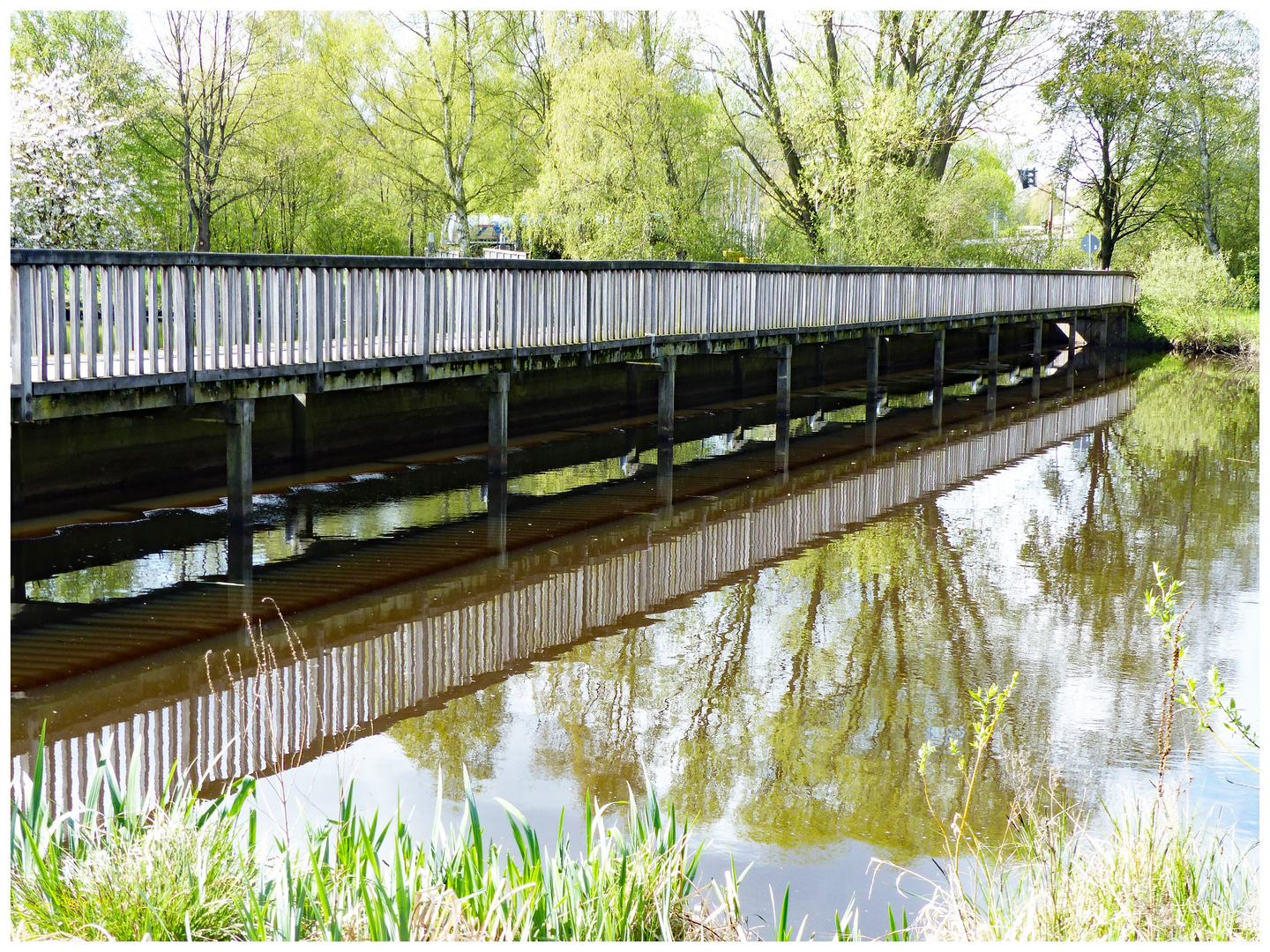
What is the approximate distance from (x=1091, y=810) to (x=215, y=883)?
3.98 m

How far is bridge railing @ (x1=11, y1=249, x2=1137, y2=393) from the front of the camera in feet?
30.7

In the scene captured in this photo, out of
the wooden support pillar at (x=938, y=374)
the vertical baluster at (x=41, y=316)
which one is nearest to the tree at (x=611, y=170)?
the wooden support pillar at (x=938, y=374)

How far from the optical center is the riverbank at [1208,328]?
32219 mm

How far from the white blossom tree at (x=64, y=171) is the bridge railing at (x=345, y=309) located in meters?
10.3

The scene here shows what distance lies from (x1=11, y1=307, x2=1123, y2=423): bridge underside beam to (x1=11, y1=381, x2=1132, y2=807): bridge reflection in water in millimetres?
1654

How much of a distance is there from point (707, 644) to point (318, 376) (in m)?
4.74

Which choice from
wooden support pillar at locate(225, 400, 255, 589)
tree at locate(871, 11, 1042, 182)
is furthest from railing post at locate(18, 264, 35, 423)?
tree at locate(871, 11, 1042, 182)

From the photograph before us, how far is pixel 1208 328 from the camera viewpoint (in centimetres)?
3328

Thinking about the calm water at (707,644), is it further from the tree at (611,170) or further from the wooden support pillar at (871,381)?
the tree at (611,170)

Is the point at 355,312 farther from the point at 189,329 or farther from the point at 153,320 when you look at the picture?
the point at 153,320

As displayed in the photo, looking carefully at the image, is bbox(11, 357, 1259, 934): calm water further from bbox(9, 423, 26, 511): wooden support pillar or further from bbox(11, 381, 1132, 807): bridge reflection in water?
bbox(9, 423, 26, 511): wooden support pillar

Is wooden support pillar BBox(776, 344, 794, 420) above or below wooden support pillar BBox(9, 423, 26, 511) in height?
above

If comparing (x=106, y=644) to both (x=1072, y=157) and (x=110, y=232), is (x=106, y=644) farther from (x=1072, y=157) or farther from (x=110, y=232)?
(x=1072, y=157)

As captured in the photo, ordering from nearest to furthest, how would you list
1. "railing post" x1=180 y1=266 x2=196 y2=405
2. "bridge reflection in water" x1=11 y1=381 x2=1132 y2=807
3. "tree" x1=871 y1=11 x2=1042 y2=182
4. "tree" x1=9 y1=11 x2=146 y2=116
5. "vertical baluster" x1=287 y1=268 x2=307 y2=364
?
"bridge reflection in water" x1=11 y1=381 x2=1132 y2=807, "railing post" x1=180 y1=266 x2=196 y2=405, "vertical baluster" x1=287 y1=268 x2=307 y2=364, "tree" x1=9 y1=11 x2=146 y2=116, "tree" x1=871 y1=11 x2=1042 y2=182
